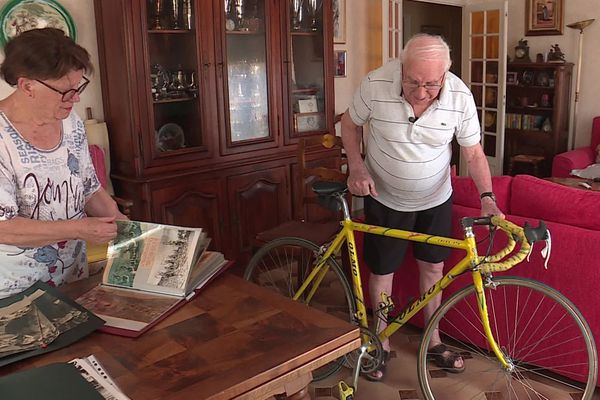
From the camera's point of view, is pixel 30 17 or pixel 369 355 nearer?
pixel 369 355

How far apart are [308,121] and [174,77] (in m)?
1.02

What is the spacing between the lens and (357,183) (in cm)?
226

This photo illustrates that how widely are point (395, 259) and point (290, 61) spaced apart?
1816mm

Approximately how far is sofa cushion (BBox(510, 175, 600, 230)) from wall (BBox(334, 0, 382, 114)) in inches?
102

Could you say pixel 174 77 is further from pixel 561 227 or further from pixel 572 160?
pixel 572 160

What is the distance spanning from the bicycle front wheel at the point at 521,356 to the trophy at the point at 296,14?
7.10 feet

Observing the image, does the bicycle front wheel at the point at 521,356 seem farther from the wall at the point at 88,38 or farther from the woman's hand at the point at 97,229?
the wall at the point at 88,38

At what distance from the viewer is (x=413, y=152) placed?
7.34 ft

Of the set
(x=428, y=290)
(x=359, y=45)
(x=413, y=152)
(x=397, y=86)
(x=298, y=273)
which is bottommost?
(x=298, y=273)

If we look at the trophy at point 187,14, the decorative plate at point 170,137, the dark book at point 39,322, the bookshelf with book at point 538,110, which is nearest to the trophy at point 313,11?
the trophy at point 187,14

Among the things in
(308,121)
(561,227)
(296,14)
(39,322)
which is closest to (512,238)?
(561,227)

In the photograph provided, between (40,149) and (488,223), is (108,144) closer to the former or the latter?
(40,149)

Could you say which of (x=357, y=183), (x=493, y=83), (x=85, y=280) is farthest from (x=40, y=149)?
(x=493, y=83)

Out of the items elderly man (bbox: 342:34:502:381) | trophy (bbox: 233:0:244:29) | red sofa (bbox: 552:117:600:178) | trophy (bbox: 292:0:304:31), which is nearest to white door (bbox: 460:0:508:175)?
red sofa (bbox: 552:117:600:178)
